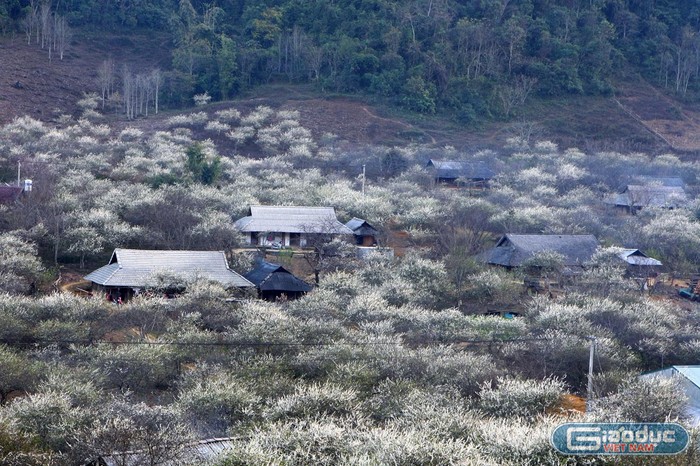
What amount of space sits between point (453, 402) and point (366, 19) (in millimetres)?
57210

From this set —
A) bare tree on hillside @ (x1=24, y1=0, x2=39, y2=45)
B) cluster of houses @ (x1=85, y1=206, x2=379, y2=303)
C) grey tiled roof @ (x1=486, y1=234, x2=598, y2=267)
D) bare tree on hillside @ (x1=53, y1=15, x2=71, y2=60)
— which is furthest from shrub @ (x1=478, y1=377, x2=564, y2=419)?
bare tree on hillside @ (x1=24, y1=0, x2=39, y2=45)

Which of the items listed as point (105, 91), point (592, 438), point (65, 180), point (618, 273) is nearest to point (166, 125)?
point (105, 91)

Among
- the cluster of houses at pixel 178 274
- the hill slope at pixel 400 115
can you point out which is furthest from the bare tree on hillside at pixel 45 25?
the cluster of houses at pixel 178 274

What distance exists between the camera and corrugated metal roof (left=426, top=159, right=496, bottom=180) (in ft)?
160

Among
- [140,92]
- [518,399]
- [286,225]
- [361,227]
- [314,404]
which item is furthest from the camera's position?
[140,92]

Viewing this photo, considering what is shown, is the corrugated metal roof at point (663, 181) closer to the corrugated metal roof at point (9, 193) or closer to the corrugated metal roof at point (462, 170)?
the corrugated metal roof at point (462, 170)

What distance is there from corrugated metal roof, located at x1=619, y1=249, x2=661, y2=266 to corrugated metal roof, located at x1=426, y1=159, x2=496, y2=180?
18291 mm

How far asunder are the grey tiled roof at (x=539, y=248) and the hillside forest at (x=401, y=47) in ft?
101

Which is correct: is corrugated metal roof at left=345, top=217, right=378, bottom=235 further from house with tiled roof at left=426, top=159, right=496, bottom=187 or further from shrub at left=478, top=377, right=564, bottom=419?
shrub at left=478, top=377, right=564, bottom=419

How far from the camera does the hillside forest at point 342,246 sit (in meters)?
12.9

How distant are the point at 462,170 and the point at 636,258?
19.3 meters

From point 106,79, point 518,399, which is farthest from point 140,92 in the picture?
point 518,399

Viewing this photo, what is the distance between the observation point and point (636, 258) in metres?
30.6

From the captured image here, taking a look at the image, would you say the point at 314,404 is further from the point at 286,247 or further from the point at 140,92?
the point at 140,92
